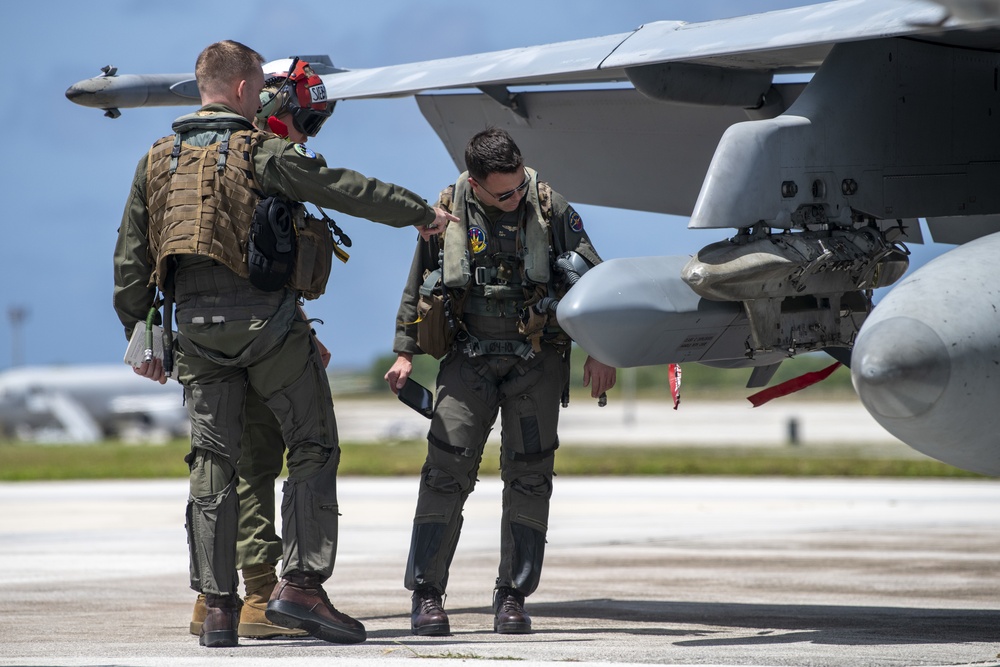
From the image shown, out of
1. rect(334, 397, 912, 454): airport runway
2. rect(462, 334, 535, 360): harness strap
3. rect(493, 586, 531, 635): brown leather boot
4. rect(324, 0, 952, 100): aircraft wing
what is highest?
rect(324, 0, 952, 100): aircraft wing

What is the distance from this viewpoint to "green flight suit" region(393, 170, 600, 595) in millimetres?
6309

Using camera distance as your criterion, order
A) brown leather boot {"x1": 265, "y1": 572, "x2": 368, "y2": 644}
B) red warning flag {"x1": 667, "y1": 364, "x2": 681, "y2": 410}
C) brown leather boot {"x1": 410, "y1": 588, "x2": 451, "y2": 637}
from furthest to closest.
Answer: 1. red warning flag {"x1": 667, "y1": 364, "x2": 681, "y2": 410}
2. brown leather boot {"x1": 410, "y1": 588, "x2": 451, "y2": 637}
3. brown leather boot {"x1": 265, "y1": 572, "x2": 368, "y2": 644}

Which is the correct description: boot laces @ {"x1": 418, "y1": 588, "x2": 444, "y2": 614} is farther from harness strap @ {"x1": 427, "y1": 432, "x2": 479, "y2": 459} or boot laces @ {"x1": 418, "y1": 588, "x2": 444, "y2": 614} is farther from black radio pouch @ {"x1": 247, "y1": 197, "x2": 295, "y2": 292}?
black radio pouch @ {"x1": 247, "y1": 197, "x2": 295, "y2": 292}

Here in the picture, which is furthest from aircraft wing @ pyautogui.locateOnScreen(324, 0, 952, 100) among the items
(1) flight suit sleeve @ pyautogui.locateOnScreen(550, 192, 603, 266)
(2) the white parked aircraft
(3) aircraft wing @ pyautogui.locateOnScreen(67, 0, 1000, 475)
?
(2) the white parked aircraft

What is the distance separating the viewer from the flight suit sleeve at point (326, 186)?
18.4 ft

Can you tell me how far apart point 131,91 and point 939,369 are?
573 cm

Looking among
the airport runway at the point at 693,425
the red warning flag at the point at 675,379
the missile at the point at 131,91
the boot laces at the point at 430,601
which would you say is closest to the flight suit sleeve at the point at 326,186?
the red warning flag at the point at 675,379

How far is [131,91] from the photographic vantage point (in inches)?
326

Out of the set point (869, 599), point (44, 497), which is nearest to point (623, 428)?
point (44, 497)

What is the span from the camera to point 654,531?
12.7 metres

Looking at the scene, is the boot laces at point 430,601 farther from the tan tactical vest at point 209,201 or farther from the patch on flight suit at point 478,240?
the tan tactical vest at point 209,201

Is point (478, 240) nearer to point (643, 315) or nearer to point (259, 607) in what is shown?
point (643, 315)

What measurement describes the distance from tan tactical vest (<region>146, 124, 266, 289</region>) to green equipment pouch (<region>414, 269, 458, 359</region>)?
102 cm

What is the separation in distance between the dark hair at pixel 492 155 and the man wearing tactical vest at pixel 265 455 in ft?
2.76
